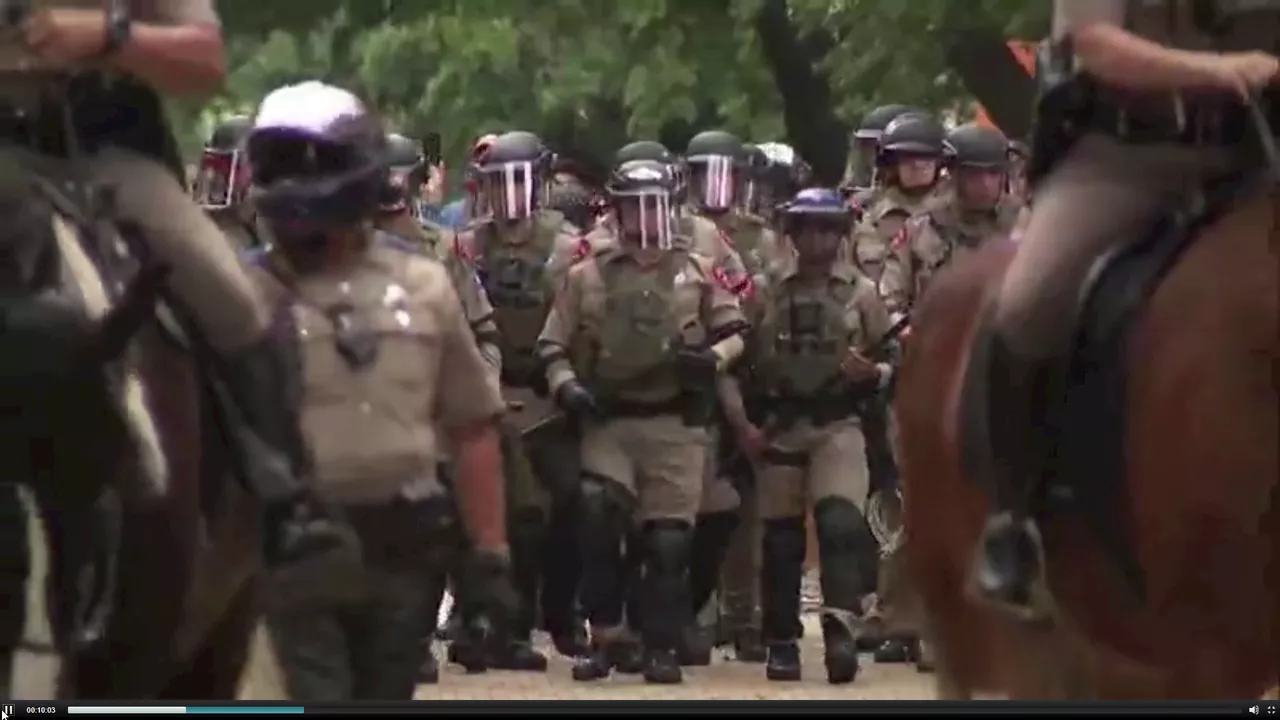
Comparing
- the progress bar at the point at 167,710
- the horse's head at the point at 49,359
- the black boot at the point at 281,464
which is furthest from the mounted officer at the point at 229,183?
the progress bar at the point at 167,710

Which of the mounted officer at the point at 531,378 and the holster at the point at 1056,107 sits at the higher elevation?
the holster at the point at 1056,107

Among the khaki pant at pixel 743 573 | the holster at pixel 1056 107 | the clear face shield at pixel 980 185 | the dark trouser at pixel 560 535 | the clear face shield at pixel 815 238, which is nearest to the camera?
the holster at pixel 1056 107

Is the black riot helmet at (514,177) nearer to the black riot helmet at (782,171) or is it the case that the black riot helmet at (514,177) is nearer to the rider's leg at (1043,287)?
the black riot helmet at (782,171)

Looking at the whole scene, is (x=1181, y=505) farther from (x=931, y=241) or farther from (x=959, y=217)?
(x=931, y=241)

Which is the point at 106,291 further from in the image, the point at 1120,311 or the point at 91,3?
the point at 1120,311

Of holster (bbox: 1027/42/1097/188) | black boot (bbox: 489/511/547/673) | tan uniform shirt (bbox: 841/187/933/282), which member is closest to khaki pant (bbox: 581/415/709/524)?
black boot (bbox: 489/511/547/673)

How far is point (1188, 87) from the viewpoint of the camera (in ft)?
13.6

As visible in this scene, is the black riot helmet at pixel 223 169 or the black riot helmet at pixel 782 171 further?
the black riot helmet at pixel 782 171

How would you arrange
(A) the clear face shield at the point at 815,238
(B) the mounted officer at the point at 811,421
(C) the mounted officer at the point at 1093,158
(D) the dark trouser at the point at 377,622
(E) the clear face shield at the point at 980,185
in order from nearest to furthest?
(C) the mounted officer at the point at 1093,158 → (D) the dark trouser at the point at 377,622 → (E) the clear face shield at the point at 980,185 → (B) the mounted officer at the point at 811,421 → (A) the clear face shield at the point at 815,238

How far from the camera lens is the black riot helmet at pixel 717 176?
325 inches

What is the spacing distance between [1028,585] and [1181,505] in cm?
33

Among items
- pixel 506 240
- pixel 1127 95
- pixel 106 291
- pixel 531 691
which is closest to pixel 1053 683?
pixel 1127 95

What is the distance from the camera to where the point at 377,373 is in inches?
195

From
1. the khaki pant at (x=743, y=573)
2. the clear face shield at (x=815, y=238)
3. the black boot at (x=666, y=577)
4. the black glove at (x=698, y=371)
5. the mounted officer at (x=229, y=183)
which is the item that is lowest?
the khaki pant at (x=743, y=573)
